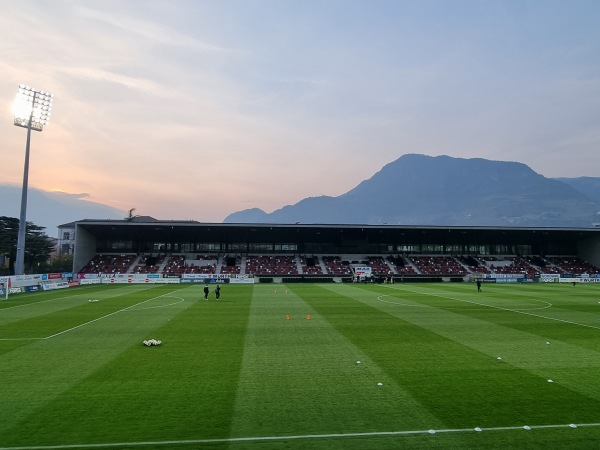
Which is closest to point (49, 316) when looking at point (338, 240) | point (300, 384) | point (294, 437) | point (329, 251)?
point (300, 384)

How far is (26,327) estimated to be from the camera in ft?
71.8

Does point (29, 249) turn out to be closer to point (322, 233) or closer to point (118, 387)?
point (322, 233)

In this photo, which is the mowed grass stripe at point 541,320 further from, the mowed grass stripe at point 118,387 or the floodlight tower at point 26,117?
the floodlight tower at point 26,117

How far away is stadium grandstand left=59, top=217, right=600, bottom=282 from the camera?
230 feet

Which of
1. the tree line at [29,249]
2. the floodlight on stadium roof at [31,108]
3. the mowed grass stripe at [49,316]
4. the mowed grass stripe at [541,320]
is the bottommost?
the mowed grass stripe at [49,316]

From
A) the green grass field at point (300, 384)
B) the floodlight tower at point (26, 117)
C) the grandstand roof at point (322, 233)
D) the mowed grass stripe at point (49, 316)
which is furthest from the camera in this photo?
the grandstand roof at point (322, 233)

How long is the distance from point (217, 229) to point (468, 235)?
4603 cm

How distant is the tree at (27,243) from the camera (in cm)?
7156

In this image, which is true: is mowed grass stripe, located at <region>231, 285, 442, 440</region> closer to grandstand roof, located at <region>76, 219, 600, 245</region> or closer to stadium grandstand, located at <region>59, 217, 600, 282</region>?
stadium grandstand, located at <region>59, 217, 600, 282</region>

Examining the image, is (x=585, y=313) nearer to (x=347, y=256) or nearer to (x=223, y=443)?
(x=223, y=443)

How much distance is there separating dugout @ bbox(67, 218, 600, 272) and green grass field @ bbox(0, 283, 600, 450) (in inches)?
2009

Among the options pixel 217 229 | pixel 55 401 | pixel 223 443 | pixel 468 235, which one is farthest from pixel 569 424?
pixel 468 235

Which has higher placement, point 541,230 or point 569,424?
point 541,230

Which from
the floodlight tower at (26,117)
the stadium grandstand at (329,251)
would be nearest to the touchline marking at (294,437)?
the floodlight tower at (26,117)
